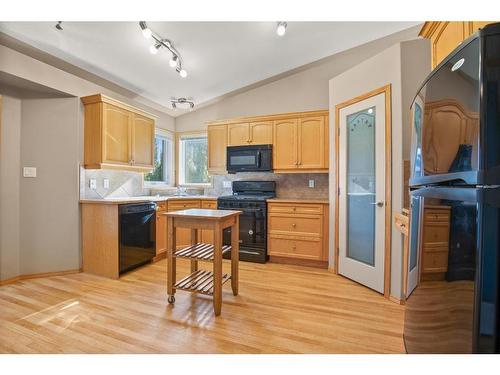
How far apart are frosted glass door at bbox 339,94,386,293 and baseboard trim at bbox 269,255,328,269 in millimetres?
328

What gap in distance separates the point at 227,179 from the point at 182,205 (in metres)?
0.98

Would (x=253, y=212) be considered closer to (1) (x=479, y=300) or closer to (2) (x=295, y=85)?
(2) (x=295, y=85)

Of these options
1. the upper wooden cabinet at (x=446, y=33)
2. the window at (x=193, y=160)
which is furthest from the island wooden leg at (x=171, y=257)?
the window at (x=193, y=160)

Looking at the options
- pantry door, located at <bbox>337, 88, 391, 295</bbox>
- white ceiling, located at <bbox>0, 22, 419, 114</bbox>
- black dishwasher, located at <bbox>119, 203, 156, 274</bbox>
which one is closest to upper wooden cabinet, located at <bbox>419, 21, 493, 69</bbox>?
pantry door, located at <bbox>337, 88, 391, 295</bbox>

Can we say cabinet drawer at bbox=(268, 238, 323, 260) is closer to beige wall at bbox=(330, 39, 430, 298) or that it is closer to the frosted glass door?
the frosted glass door

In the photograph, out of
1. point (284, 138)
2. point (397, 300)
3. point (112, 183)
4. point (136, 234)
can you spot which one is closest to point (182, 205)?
point (136, 234)

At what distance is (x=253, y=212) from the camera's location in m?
3.58

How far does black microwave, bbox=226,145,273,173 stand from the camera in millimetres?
3738

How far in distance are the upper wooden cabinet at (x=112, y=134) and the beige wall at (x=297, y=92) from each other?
4.63 ft

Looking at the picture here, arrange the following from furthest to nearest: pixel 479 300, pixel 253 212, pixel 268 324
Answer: pixel 253 212, pixel 268 324, pixel 479 300

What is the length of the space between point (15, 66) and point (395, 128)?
3.84 meters

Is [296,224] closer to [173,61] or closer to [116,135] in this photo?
[173,61]

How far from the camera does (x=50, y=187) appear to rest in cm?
297
